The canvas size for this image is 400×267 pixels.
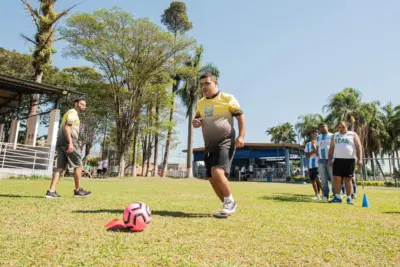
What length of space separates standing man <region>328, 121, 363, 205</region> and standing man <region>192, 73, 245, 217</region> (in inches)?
138

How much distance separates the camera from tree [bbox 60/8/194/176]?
80.8 ft

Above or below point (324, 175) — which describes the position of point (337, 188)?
below

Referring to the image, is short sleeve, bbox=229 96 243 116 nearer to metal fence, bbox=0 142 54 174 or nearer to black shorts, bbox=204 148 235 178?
black shorts, bbox=204 148 235 178

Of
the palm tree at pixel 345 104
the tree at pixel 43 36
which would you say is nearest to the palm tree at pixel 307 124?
the palm tree at pixel 345 104

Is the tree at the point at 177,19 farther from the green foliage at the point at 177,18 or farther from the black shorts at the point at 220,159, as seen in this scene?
the black shorts at the point at 220,159

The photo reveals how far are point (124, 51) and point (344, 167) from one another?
23.0 metres

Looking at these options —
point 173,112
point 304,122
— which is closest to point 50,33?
point 173,112

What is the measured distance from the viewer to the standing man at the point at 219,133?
3.85 m

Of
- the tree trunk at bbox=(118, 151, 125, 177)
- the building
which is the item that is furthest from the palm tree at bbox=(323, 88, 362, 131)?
the building

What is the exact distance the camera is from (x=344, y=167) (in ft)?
20.9

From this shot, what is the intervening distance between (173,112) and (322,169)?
27684mm

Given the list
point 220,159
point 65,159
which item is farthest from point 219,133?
point 65,159

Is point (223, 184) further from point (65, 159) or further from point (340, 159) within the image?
point (340, 159)

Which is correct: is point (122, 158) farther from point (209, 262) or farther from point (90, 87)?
point (209, 262)
